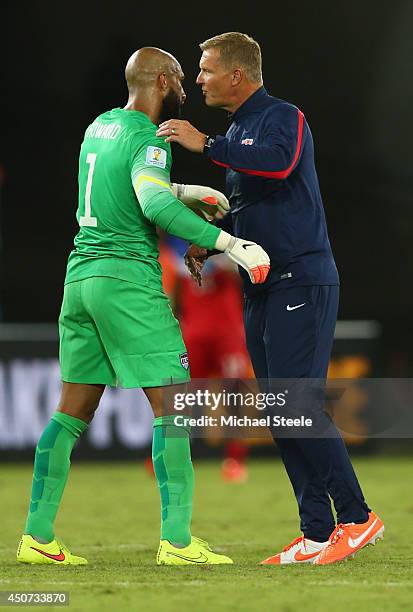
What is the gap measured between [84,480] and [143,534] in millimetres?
3250

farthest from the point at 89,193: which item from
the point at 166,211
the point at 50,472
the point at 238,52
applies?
the point at 50,472

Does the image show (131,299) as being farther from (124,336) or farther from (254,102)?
(254,102)

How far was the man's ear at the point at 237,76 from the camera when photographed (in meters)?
4.90

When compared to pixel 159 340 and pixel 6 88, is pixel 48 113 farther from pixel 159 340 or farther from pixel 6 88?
pixel 159 340

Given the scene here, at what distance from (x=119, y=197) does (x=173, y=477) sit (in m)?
1.09

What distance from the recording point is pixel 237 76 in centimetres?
491

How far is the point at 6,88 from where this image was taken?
53.9 ft

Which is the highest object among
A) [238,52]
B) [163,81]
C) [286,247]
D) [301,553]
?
[238,52]

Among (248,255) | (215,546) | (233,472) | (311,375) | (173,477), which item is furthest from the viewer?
(233,472)

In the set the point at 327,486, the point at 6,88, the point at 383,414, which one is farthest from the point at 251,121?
the point at 6,88

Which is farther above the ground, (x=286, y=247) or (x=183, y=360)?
(x=286, y=247)

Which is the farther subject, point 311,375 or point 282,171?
point 311,375

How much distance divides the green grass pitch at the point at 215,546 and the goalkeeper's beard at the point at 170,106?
5.83 feet

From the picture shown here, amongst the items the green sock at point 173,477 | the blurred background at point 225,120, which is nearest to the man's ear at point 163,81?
the green sock at point 173,477
